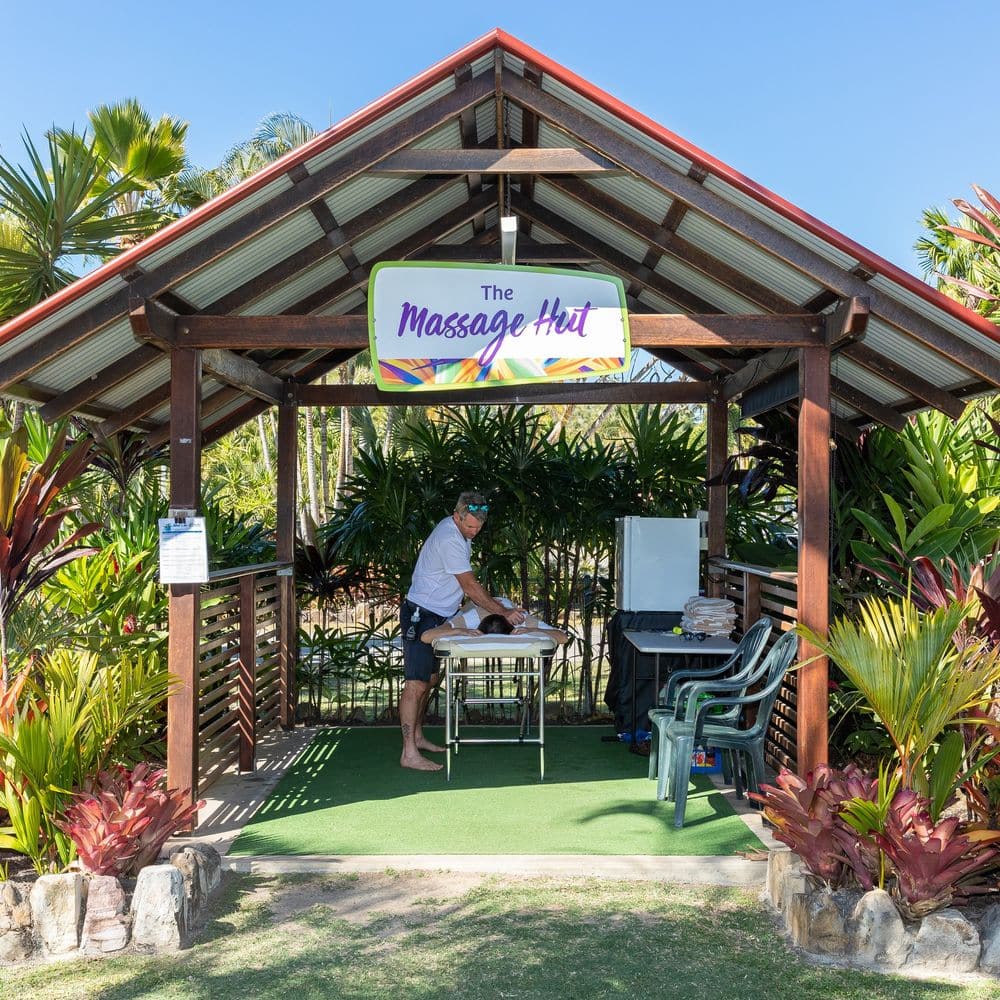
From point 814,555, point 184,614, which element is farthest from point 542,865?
point 184,614

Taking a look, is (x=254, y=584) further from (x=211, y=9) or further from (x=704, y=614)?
(x=211, y=9)

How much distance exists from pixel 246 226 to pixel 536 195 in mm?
2293

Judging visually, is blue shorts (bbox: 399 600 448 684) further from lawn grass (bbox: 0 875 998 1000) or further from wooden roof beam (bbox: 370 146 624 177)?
wooden roof beam (bbox: 370 146 624 177)

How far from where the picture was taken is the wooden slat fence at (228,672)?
598 cm

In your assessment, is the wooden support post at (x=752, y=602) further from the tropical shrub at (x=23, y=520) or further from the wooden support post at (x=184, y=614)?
the tropical shrub at (x=23, y=520)

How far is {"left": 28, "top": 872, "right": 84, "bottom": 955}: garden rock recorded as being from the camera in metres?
3.92

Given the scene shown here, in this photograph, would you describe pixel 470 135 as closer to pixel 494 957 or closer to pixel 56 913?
pixel 494 957

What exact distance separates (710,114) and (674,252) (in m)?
34.1

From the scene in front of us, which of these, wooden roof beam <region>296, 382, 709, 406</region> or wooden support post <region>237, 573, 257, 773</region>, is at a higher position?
wooden roof beam <region>296, 382, 709, 406</region>

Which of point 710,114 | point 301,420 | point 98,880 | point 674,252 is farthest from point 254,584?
point 710,114

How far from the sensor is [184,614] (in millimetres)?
5281

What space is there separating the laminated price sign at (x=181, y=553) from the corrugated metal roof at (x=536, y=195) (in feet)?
3.34

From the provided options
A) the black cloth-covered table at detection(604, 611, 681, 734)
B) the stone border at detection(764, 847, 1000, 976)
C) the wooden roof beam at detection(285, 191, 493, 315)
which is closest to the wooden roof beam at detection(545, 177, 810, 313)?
the wooden roof beam at detection(285, 191, 493, 315)

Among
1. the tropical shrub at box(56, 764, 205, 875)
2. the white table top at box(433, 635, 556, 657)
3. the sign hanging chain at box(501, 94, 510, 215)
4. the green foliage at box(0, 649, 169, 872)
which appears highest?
the sign hanging chain at box(501, 94, 510, 215)
